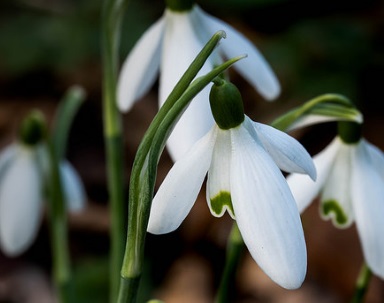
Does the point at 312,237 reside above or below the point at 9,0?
below

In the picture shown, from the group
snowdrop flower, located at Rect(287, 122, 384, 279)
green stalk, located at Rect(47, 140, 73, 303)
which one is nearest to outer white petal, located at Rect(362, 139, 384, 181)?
snowdrop flower, located at Rect(287, 122, 384, 279)

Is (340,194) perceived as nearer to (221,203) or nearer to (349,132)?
(349,132)

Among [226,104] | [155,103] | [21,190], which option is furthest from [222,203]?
[155,103]

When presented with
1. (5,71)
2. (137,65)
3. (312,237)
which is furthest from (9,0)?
(137,65)

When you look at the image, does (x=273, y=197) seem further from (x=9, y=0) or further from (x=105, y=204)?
(x=9, y=0)

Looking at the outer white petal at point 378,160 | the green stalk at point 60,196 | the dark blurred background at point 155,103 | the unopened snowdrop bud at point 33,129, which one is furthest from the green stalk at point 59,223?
the dark blurred background at point 155,103
